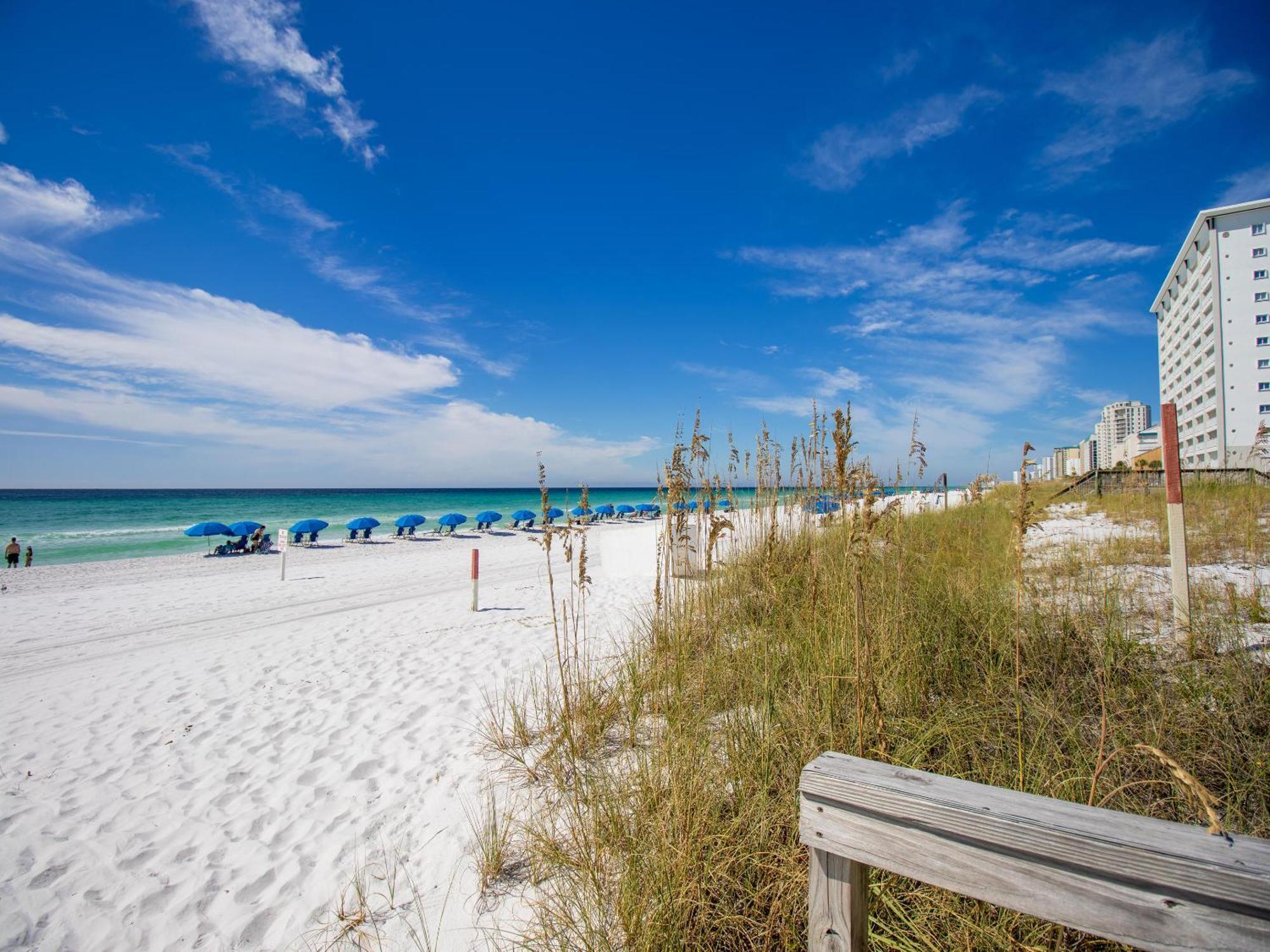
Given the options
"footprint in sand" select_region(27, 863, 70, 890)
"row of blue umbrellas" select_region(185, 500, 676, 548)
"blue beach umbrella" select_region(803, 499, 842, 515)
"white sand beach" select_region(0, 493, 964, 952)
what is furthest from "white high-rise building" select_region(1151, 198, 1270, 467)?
"footprint in sand" select_region(27, 863, 70, 890)

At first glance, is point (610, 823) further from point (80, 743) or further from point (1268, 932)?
point (80, 743)

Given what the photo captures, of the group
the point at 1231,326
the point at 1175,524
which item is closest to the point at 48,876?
the point at 1175,524

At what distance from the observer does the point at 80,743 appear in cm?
403

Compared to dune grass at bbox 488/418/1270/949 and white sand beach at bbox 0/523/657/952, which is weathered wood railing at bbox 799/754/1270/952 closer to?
dune grass at bbox 488/418/1270/949

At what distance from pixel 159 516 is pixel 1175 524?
4664 cm

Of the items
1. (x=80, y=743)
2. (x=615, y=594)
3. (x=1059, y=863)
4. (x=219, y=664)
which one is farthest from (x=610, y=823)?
(x=615, y=594)

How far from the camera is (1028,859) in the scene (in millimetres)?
893

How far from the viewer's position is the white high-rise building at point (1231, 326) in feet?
133

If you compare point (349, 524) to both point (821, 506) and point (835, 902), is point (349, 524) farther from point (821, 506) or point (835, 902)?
point (835, 902)

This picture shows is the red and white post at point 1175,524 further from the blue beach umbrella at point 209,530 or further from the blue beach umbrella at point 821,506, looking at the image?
the blue beach umbrella at point 209,530

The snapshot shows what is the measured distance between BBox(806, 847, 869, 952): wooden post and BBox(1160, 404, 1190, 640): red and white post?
3341mm

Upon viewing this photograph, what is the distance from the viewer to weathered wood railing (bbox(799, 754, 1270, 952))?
2.45 ft

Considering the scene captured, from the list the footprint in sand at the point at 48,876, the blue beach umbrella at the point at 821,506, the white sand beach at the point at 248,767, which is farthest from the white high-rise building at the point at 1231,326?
the footprint in sand at the point at 48,876

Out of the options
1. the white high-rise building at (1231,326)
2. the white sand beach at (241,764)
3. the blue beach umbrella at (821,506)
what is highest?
the white high-rise building at (1231,326)
